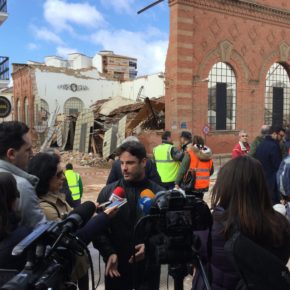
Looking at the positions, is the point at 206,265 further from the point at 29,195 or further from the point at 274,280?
the point at 29,195

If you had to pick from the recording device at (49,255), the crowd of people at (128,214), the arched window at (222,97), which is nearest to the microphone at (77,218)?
Result: the recording device at (49,255)

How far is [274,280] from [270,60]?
21210 mm

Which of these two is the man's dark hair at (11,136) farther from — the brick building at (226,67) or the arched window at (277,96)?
the arched window at (277,96)

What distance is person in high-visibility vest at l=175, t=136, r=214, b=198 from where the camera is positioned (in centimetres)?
620

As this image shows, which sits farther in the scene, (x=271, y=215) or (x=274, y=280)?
(x=271, y=215)

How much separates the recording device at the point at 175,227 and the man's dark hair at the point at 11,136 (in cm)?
118

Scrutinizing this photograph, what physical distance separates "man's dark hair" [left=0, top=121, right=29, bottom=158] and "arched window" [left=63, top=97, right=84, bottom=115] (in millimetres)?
33338

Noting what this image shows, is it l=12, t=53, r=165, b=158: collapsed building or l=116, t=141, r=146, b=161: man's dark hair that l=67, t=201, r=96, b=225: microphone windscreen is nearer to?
l=116, t=141, r=146, b=161: man's dark hair

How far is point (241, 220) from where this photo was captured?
6.19 feet

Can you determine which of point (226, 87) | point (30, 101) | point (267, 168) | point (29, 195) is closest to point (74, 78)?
point (30, 101)

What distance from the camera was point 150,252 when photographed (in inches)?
73.5

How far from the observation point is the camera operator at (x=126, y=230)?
8.65ft

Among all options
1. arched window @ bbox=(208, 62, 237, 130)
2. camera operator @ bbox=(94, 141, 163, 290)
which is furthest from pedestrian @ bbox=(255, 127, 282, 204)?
arched window @ bbox=(208, 62, 237, 130)

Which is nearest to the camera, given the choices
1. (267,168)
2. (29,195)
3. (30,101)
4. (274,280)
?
(274,280)
